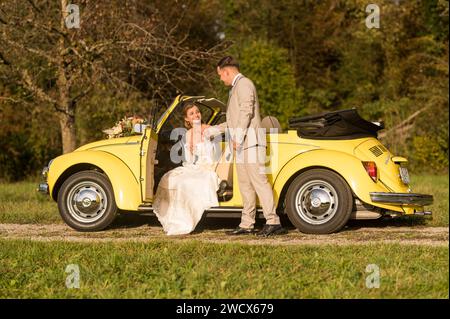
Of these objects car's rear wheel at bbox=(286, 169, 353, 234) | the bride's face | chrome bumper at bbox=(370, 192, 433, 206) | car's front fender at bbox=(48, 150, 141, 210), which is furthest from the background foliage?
chrome bumper at bbox=(370, 192, 433, 206)

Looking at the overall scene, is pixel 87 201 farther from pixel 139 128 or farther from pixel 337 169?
pixel 337 169

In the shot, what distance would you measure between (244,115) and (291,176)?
37.2 inches

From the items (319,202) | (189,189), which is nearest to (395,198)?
(319,202)

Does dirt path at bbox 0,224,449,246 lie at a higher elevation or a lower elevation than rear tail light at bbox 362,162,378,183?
lower

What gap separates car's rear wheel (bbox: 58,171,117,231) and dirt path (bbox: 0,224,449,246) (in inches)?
6.1

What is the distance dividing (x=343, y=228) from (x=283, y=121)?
11.8 meters

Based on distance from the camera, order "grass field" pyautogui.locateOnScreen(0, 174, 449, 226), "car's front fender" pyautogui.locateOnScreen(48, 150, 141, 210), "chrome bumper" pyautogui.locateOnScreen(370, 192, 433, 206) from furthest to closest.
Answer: "grass field" pyautogui.locateOnScreen(0, 174, 449, 226) < "car's front fender" pyautogui.locateOnScreen(48, 150, 141, 210) < "chrome bumper" pyautogui.locateOnScreen(370, 192, 433, 206)

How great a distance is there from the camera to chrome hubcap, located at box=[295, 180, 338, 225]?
920 centimetres

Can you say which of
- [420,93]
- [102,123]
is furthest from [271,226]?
[420,93]

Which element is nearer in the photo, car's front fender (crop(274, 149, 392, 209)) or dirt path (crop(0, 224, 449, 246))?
dirt path (crop(0, 224, 449, 246))

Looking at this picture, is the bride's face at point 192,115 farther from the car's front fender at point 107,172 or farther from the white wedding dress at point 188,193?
the car's front fender at point 107,172

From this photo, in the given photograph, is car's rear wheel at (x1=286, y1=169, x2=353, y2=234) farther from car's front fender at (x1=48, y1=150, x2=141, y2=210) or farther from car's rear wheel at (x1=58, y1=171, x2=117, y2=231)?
car's rear wheel at (x1=58, y1=171, x2=117, y2=231)

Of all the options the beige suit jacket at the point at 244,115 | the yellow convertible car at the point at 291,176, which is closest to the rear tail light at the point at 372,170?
the yellow convertible car at the point at 291,176
